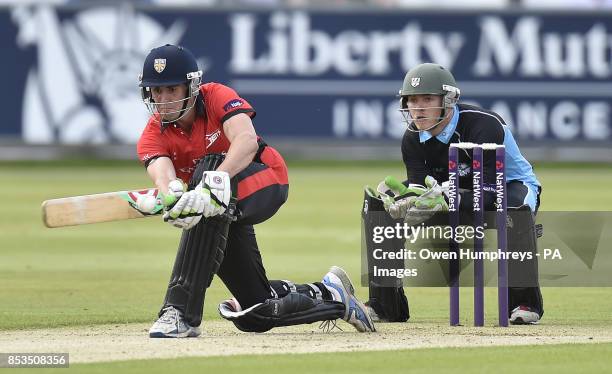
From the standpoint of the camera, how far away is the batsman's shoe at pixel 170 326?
22.3 feet

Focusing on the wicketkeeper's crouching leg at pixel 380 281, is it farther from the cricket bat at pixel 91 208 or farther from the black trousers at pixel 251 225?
the cricket bat at pixel 91 208

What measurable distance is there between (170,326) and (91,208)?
726mm

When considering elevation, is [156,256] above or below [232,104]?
below

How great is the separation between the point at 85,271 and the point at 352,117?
1014cm

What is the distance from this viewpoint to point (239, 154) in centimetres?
683

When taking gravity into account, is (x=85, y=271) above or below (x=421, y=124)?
below

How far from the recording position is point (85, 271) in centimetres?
1066

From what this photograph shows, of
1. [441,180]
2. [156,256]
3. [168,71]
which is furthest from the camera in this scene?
[156,256]

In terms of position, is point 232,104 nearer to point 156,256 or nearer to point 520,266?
point 520,266

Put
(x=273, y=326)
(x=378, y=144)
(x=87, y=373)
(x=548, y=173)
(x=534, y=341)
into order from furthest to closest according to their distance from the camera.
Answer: (x=378, y=144), (x=548, y=173), (x=273, y=326), (x=534, y=341), (x=87, y=373)

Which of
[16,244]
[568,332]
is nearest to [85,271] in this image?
[16,244]

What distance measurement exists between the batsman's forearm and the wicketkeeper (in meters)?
0.81

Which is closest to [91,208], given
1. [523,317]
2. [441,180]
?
[441,180]

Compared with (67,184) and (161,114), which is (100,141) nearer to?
(67,184)
